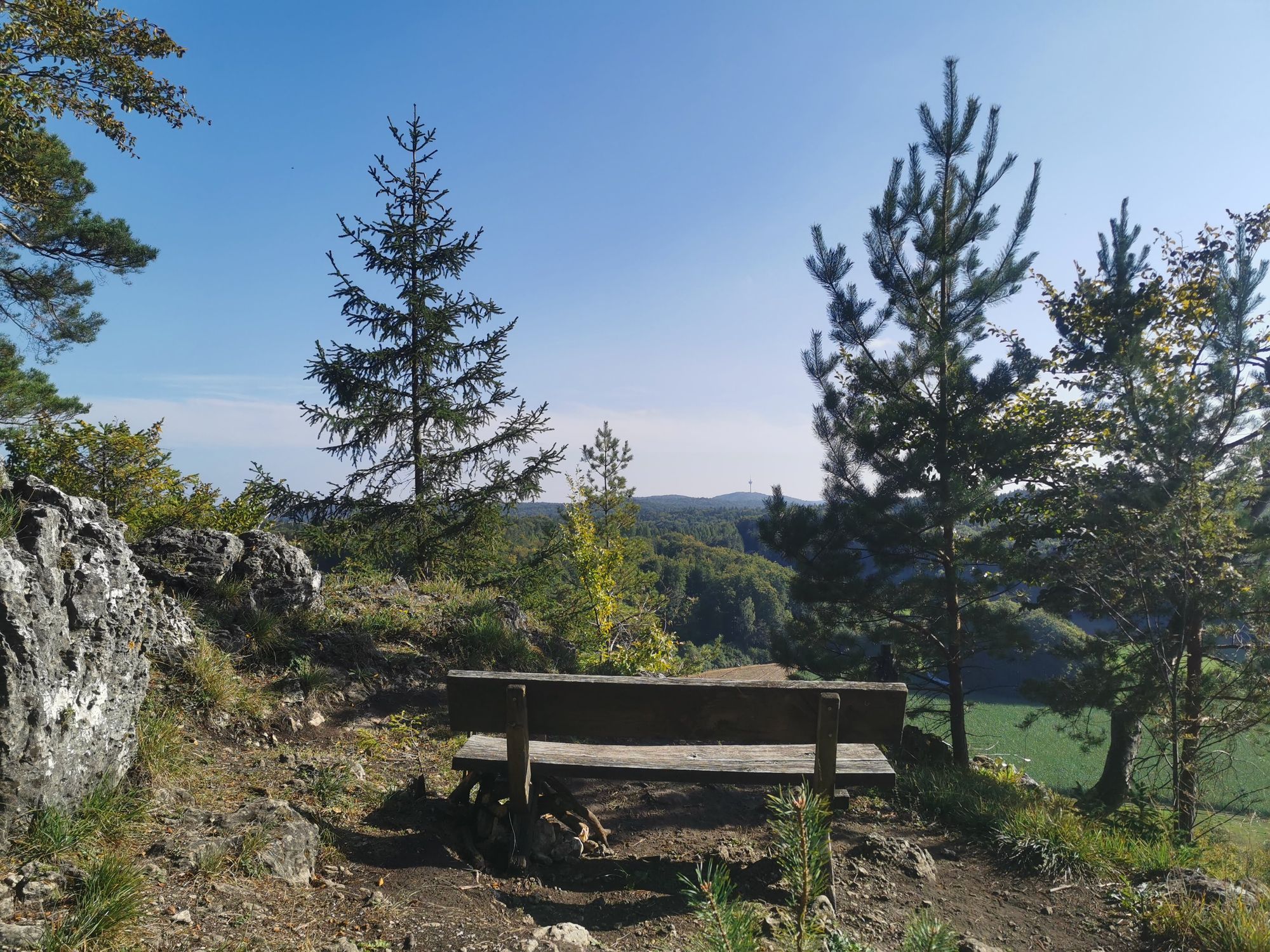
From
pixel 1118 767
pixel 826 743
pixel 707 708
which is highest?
pixel 707 708

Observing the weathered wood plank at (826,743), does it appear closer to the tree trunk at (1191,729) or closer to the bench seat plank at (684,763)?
the bench seat plank at (684,763)

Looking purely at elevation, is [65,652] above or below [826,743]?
above

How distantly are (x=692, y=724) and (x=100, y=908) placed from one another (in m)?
2.34

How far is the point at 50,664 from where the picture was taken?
2.69 m

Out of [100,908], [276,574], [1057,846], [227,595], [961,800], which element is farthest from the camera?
[276,574]

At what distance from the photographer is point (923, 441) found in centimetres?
929

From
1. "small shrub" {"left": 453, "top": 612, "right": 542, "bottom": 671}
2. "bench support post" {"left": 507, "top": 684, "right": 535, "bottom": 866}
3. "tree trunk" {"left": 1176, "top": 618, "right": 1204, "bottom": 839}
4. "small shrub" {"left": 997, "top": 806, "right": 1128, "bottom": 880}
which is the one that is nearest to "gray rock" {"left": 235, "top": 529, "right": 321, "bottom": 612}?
"small shrub" {"left": 453, "top": 612, "right": 542, "bottom": 671}

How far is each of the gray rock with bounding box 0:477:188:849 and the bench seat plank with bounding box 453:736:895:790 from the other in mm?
1569

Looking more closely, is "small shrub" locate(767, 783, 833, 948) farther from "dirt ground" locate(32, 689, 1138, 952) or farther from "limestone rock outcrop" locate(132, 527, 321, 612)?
"limestone rock outcrop" locate(132, 527, 321, 612)

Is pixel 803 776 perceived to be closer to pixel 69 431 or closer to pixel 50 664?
pixel 50 664

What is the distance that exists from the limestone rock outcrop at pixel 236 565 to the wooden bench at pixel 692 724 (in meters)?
3.20

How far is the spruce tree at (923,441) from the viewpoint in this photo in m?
9.10

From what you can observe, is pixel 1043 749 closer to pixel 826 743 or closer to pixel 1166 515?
pixel 1166 515

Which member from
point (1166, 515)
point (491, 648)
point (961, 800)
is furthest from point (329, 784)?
point (1166, 515)
